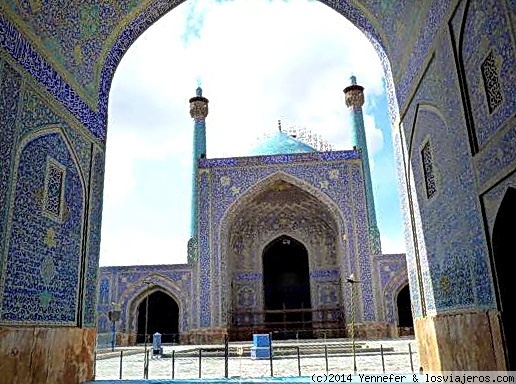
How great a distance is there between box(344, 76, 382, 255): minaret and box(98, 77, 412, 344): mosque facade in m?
0.03

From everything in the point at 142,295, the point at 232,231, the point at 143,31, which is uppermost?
the point at 143,31

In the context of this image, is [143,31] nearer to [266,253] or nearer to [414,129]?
[414,129]

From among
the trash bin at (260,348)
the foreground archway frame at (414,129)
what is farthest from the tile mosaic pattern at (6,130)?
the trash bin at (260,348)

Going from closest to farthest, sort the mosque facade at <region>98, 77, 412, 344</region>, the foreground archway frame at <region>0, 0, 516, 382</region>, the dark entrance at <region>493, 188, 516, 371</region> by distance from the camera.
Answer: the dark entrance at <region>493, 188, 516, 371</region> → the foreground archway frame at <region>0, 0, 516, 382</region> → the mosque facade at <region>98, 77, 412, 344</region>

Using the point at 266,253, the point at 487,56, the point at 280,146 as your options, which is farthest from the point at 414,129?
the point at 266,253

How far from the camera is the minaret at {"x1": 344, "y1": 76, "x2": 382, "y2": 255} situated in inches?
536

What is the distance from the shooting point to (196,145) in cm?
1509

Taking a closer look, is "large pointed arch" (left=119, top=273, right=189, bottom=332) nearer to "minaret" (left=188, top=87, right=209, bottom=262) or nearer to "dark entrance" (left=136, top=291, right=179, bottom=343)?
"minaret" (left=188, top=87, right=209, bottom=262)

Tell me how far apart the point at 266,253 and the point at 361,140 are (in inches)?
198

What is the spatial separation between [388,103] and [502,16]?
2.69 meters

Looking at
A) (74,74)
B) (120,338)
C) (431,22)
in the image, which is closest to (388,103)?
(431,22)

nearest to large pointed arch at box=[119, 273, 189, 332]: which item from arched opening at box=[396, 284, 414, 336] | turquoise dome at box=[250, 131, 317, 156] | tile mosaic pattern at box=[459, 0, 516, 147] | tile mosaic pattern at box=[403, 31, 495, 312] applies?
turquoise dome at box=[250, 131, 317, 156]

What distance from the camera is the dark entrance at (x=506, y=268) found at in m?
2.95

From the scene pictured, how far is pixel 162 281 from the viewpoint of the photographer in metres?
14.3
